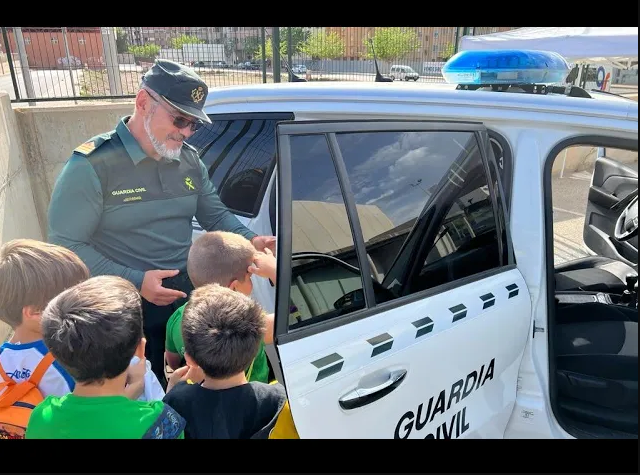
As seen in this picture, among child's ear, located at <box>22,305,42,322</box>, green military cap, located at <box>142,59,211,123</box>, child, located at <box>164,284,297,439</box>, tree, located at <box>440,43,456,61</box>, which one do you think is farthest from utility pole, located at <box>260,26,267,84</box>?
child, located at <box>164,284,297,439</box>

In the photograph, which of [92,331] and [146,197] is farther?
[146,197]

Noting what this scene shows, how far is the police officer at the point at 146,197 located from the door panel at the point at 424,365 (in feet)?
2.75

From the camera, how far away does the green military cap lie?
1.92 metres

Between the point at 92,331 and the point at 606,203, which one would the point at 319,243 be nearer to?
the point at 92,331

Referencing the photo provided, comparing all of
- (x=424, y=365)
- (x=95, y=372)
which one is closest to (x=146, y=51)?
(x=95, y=372)

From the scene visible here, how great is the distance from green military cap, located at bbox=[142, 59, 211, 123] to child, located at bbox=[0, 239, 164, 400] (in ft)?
2.45

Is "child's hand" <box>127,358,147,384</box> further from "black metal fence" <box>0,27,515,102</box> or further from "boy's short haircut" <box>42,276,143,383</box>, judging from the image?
"black metal fence" <box>0,27,515,102</box>

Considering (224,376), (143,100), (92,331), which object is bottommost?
(224,376)

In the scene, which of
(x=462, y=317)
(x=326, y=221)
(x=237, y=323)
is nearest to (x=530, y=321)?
(x=462, y=317)

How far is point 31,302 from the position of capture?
1.55 metres

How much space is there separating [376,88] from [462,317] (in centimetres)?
98

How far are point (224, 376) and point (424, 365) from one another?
60cm

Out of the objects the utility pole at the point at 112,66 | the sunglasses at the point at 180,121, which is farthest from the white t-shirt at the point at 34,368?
the utility pole at the point at 112,66

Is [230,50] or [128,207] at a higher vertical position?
[230,50]
